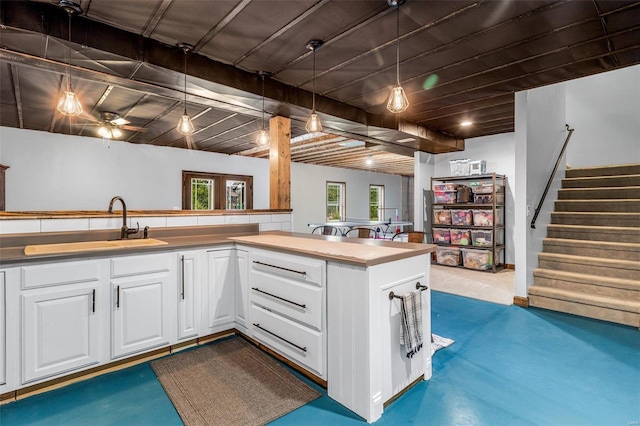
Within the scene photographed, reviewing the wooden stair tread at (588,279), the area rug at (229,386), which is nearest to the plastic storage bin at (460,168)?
the wooden stair tread at (588,279)

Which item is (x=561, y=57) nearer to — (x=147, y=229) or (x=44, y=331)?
(x=147, y=229)

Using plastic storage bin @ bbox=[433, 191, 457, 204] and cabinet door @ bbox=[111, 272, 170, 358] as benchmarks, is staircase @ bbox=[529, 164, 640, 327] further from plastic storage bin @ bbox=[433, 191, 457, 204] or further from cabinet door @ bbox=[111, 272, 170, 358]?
cabinet door @ bbox=[111, 272, 170, 358]

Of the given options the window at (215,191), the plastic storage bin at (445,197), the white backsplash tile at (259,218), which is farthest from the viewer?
the window at (215,191)

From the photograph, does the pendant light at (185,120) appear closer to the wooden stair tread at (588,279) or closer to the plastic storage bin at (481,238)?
the wooden stair tread at (588,279)

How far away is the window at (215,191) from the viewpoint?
22.6 feet

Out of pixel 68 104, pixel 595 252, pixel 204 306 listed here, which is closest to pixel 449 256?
pixel 595 252

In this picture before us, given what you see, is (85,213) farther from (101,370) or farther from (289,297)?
(289,297)

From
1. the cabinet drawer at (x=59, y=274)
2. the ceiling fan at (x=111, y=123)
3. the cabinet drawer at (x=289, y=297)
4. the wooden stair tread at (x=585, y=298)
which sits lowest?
the wooden stair tread at (x=585, y=298)

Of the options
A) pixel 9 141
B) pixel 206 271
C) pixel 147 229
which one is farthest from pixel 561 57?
pixel 9 141

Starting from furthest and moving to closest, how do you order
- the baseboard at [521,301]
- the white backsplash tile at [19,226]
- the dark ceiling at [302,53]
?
the baseboard at [521,301] → the dark ceiling at [302,53] → the white backsplash tile at [19,226]

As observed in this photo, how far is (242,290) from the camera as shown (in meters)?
2.57

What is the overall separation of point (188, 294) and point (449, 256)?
4.81 meters

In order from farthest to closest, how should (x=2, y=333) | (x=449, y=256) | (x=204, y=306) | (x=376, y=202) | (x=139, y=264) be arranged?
(x=376, y=202) < (x=449, y=256) < (x=204, y=306) < (x=139, y=264) < (x=2, y=333)

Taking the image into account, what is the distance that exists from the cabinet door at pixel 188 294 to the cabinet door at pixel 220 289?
10 centimetres
